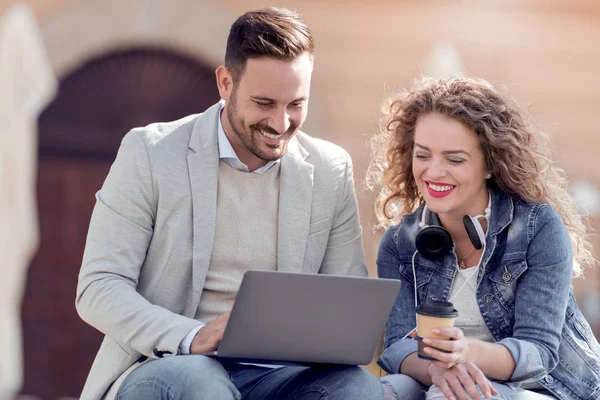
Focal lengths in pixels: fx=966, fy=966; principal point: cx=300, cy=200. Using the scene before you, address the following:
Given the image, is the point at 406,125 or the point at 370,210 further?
the point at 370,210

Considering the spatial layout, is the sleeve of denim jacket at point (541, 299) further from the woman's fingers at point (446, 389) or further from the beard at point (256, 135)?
the beard at point (256, 135)

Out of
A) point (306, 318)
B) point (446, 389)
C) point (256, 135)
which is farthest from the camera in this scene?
point (256, 135)

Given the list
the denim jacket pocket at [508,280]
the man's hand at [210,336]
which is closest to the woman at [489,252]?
the denim jacket pocket at [508,280]

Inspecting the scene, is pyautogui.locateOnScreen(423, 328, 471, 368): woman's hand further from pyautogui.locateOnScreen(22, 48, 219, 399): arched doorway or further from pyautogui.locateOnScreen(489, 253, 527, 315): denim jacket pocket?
pyautogui.locateOnScreen(22, 48, 219, 399): arched doorway

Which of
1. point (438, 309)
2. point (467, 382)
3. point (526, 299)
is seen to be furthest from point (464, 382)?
point (526, 299)

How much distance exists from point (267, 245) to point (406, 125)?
2.21 ft

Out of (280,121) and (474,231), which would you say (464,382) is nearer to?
(474,231)

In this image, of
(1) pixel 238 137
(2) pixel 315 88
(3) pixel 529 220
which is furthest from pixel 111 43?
(3) pixel 529 220

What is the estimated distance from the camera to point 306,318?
2633mm

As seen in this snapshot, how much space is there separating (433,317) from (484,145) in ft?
2.52

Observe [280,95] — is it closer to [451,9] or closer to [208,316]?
[208,316]

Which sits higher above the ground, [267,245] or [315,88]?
[315,88]

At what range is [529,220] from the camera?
10.5ft

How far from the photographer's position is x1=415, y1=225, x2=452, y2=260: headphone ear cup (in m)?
3.24
